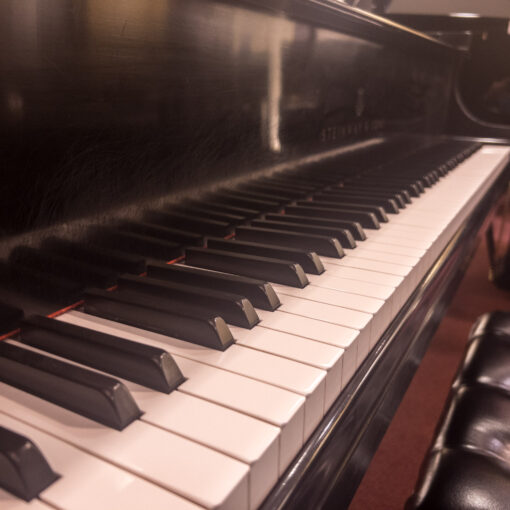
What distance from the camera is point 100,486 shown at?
17.6 inches

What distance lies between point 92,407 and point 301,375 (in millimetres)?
241

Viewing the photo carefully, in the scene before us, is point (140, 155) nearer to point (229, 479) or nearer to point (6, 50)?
point (6, 50)

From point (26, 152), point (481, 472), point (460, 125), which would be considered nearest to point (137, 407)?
point (26, 152)

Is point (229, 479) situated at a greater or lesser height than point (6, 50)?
lesser

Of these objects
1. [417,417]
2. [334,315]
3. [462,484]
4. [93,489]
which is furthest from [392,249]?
[417,417]

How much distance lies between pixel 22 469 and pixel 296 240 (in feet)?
2.44

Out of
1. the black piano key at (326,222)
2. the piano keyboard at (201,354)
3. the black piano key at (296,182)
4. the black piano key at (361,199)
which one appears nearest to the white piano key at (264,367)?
the piano keyboard at (201,354)

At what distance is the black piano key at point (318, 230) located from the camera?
112 cm

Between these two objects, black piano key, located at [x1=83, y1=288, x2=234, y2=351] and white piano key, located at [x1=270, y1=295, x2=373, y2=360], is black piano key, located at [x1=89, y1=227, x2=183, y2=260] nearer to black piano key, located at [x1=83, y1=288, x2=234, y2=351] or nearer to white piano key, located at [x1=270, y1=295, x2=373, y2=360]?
black piano key, located at [x1=83, y1=288, x2=234, y2=351]

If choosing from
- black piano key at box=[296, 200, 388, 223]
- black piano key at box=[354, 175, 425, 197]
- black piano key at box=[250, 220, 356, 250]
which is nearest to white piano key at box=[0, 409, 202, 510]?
black piano key at box=[250, 220, 356, 250]

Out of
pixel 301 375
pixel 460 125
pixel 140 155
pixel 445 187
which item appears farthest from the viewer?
pixel 460 125

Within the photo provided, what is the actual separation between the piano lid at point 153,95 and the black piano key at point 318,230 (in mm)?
141

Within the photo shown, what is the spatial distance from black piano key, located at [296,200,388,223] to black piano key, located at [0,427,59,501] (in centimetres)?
102

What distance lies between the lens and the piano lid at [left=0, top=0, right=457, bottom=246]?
683 millimetres
